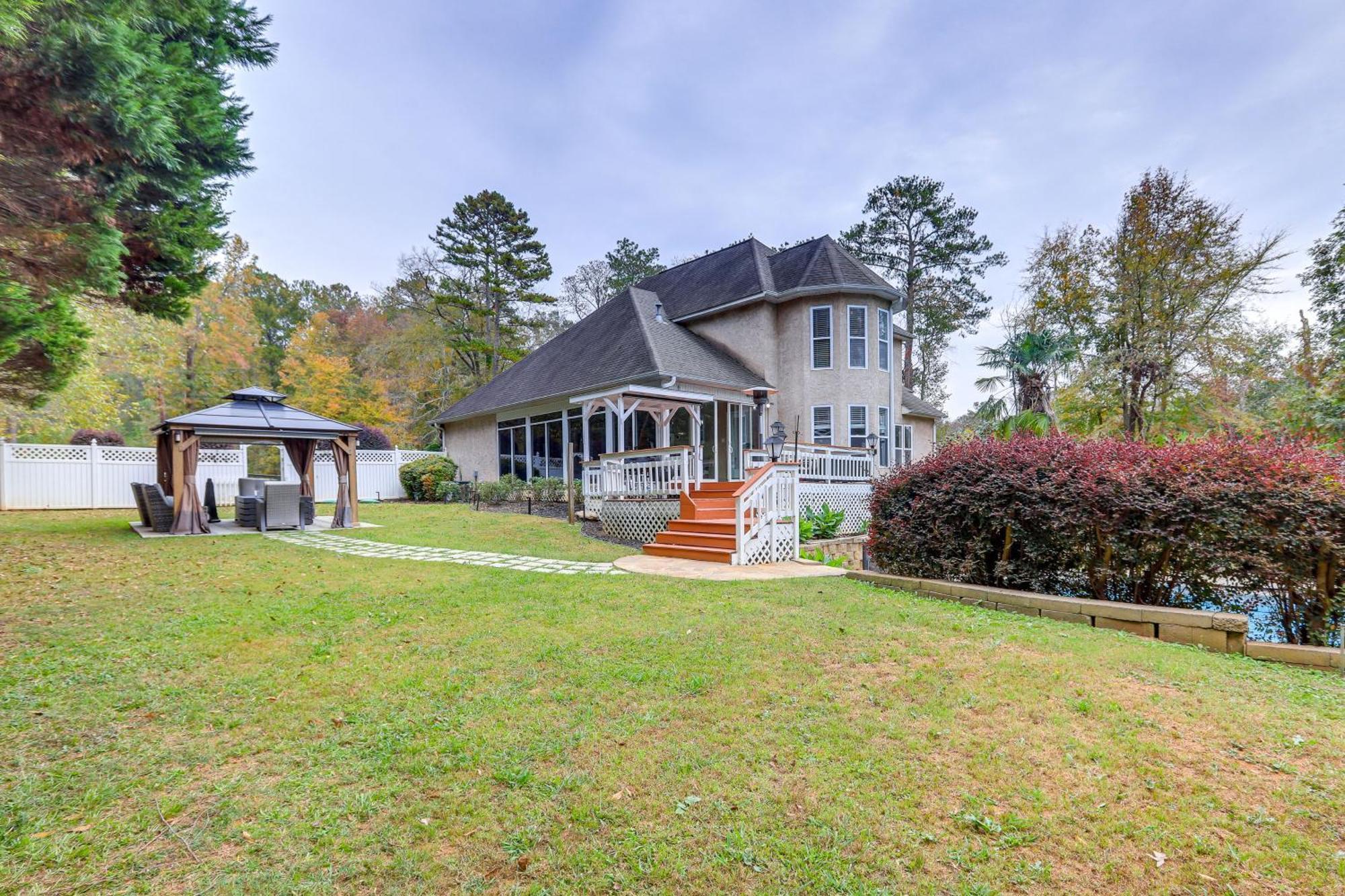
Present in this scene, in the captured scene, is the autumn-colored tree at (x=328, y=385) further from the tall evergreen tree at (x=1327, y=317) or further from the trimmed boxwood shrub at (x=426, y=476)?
the tall evergreen tree at (x=1327, y=317)

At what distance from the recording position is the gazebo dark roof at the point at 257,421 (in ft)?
38.1

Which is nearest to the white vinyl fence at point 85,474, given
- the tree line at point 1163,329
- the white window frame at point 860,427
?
the white window frame at point 860,427

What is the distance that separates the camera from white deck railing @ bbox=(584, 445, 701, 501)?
10.7 m

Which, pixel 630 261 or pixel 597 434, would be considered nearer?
pixel 597 434

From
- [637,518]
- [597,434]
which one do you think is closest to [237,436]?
[597,434]

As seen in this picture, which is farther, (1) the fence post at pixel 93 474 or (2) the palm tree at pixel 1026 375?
(2) the palm tree at pixel 1026 375

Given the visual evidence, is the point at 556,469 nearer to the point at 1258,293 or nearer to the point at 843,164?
the point at 843,164

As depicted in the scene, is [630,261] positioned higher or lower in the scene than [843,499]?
higher

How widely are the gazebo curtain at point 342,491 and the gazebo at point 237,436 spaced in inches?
0.6

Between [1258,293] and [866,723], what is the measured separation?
21.6 m

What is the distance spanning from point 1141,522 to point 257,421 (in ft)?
51.4

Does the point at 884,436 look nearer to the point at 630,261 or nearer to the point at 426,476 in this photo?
the point at 426,476

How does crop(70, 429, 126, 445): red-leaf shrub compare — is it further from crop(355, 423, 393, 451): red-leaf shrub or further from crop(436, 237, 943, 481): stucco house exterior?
crop(436, 237, 943, 481): stucco house exterior

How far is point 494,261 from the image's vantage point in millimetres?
28875
